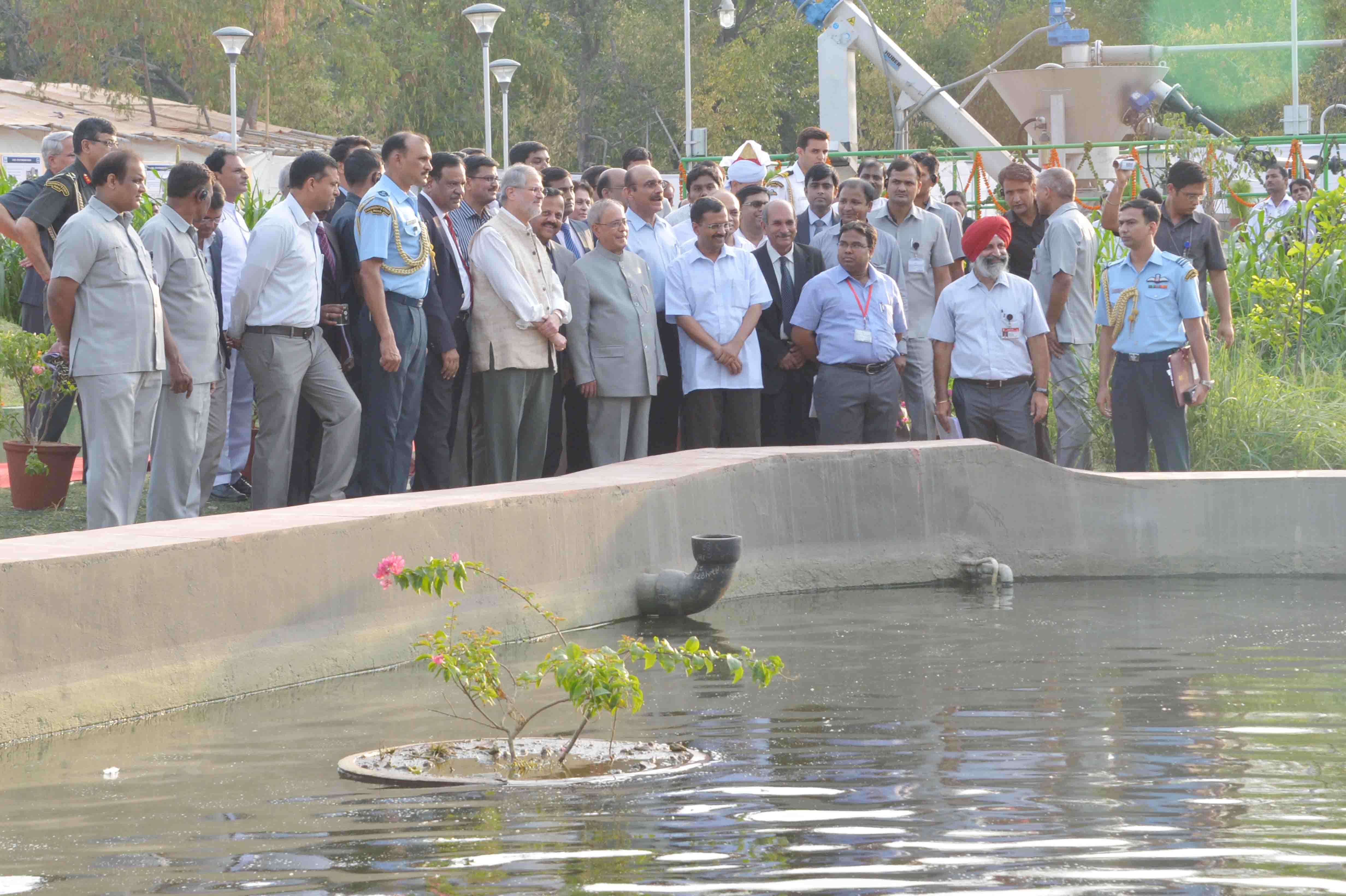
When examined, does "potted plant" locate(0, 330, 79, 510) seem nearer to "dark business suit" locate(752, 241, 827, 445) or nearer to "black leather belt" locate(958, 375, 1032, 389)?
"dark business suit" locate(752, 241, 827, 445)

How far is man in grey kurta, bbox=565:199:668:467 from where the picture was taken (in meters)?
10.3

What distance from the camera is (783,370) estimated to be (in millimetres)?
11141

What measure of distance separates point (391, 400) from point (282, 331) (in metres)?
0.69

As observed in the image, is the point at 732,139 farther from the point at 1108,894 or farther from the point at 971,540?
the point at 1108,894

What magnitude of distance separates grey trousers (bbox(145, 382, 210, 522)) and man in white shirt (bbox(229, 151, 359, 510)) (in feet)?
1.11

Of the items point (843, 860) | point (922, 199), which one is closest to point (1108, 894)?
point (843, 860)

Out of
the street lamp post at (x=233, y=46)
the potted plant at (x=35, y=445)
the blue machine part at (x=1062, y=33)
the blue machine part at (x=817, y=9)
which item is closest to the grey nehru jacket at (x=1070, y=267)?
the potted plant at (x=35, y=445)

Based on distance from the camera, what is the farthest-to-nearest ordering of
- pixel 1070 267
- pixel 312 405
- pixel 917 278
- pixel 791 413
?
pixel 917 278 < pixel 1070 267 < pixel 791 413 < pixel 312 405

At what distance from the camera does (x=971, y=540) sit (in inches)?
401

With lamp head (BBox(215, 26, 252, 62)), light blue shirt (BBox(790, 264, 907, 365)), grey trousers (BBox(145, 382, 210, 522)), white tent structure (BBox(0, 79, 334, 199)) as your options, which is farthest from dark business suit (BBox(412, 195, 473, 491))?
lamp head (BBox(215, 26, 252, 62))

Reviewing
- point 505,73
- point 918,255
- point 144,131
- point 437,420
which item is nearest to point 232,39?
point 144,131

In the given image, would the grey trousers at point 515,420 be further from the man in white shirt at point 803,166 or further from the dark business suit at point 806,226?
the man in white shirt at point 803,166

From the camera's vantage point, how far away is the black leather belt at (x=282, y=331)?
916 cm

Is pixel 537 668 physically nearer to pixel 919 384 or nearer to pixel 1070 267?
pixel 919 384
